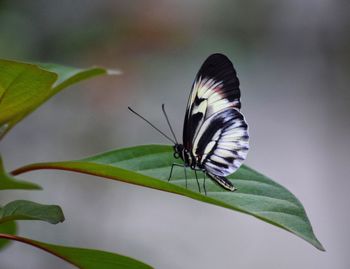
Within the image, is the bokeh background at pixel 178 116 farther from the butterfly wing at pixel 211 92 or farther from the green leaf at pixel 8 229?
the butterfly wing at pixel 211 92

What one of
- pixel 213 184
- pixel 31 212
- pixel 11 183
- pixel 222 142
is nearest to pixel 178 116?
pixel 222 142

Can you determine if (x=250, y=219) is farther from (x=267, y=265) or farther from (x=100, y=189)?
(x=100, y=189)

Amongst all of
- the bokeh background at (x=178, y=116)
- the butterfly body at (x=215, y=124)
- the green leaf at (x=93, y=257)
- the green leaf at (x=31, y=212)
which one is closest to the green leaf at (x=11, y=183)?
the green leaf at (x=31, y=212)

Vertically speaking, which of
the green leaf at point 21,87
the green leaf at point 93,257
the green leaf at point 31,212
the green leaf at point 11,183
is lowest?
the green leaf at point 93,257

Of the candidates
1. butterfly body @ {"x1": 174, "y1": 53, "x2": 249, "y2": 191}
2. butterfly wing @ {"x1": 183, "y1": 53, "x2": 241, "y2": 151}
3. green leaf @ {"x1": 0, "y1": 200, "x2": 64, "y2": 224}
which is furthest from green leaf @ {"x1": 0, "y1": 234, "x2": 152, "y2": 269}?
butterfly wing @ {"x1": 183, "y1": 53, "x2": 241, "y2": 151}

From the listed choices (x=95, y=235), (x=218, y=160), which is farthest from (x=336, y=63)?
(x=218, y=160)

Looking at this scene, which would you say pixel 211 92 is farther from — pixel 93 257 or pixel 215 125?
pixel 93 257
